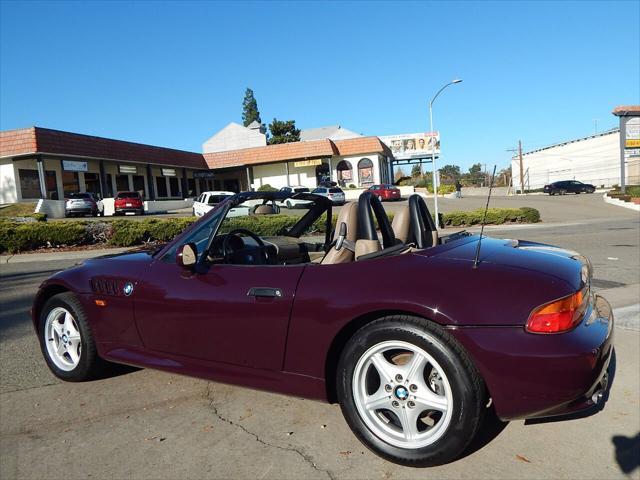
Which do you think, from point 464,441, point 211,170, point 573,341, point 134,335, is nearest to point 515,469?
point 464,441

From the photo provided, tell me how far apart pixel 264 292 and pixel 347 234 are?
0.65 metres

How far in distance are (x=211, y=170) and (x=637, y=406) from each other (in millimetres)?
51611

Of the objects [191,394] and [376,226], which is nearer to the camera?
[376,226]

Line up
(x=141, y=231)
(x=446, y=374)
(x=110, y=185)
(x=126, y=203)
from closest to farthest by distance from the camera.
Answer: (x=446, y=374) < (x=141, y=231) < (x=126, y=203) < (x=110, y=185)

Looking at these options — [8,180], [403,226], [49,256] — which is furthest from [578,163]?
[403,226]

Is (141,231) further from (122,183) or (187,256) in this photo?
(122,183)

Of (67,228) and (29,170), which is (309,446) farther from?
(29,170)

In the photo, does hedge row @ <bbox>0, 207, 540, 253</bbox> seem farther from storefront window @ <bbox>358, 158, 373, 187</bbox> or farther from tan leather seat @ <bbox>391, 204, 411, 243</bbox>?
storefront window @ <bbox>358, 158, 373, 187</bbox>

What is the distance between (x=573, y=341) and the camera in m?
2.25

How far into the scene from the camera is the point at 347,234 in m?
3.05

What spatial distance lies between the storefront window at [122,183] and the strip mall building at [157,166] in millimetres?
85

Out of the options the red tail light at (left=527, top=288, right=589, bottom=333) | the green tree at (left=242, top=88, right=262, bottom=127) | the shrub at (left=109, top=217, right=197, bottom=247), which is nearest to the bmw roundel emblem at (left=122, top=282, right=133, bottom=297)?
the red tail light at (left=527, top=288, right=589, bottom=333)

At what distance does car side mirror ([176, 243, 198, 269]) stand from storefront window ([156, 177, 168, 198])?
45.2 meters

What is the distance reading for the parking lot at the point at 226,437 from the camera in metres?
2.49
